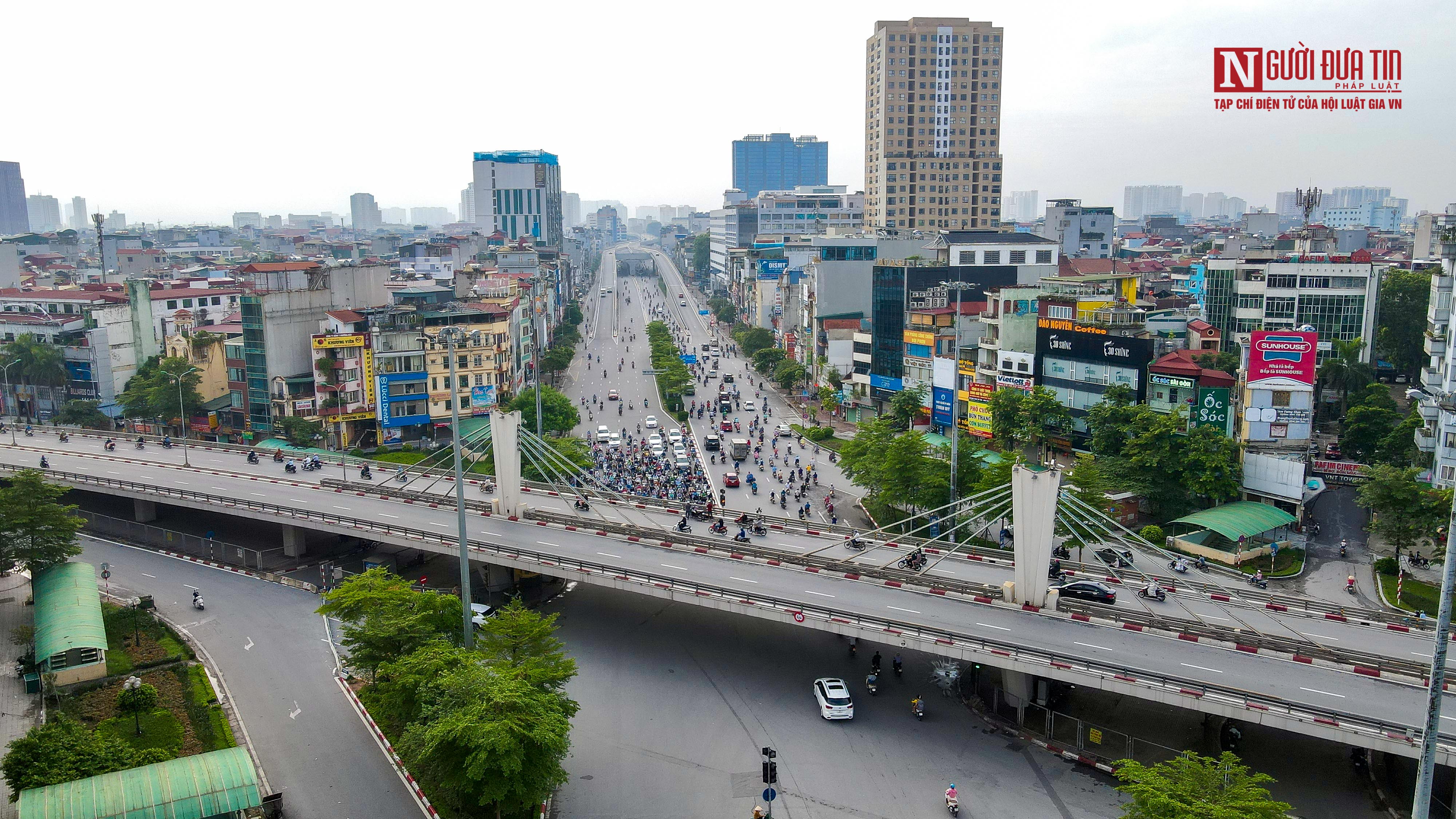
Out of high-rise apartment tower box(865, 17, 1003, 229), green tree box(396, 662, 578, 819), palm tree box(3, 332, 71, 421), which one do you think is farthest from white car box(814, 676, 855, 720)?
high-rise apartment tower box(865, 17, 1003, 229)

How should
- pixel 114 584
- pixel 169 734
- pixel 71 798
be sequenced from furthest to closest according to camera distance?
pixel 114 584 → pixel 169 734 → pixel 71 798

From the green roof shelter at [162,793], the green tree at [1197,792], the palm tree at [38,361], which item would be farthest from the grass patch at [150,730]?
the palm tree at [38,361]

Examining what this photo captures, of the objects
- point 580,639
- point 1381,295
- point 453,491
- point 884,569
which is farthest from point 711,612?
point 1381,295

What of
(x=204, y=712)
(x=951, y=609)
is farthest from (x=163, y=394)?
(x=951, y=609)

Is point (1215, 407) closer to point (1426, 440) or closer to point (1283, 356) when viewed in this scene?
point (1283, 356)

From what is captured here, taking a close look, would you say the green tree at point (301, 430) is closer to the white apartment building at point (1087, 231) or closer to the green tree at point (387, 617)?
the green tree at point (387, 617)

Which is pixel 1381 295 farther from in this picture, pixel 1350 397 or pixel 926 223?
pixel 926 223
